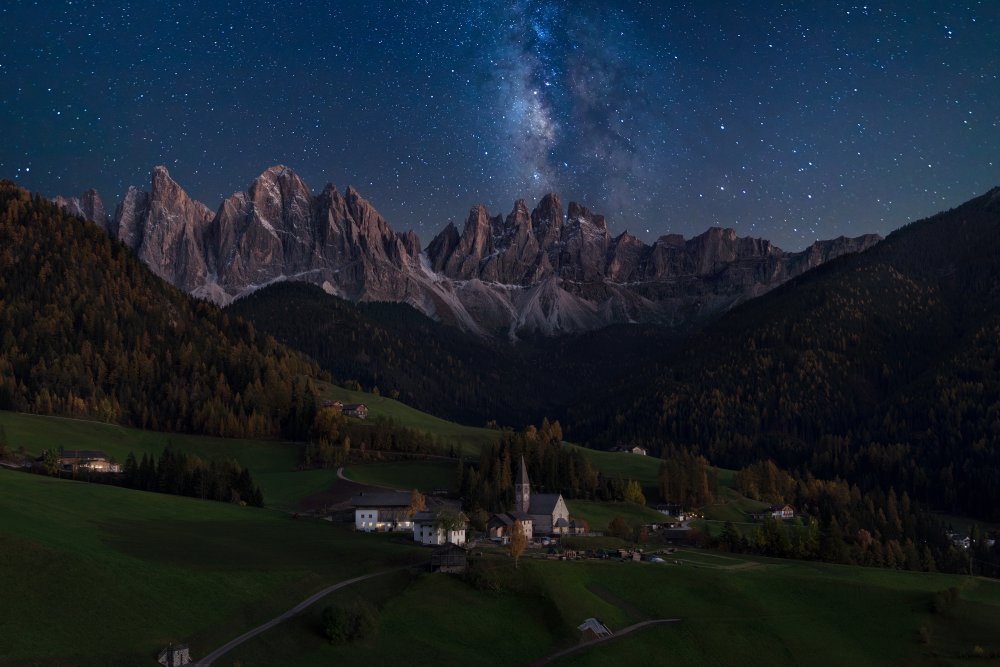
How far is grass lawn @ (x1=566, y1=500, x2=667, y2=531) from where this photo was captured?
143075 millimetres

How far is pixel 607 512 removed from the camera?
15112 centimetres

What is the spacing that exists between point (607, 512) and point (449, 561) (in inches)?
2603

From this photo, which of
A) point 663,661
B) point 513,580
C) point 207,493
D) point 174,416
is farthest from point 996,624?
point 174,416

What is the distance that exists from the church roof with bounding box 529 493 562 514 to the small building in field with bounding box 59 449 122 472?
214ft

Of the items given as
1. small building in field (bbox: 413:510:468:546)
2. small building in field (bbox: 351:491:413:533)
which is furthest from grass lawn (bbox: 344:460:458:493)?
small building in field (bbox: 413:510:468:546)

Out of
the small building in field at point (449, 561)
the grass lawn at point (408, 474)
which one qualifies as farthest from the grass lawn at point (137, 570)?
the grass lawn at point (408, 474)

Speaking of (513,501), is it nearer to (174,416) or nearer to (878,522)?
(878,522)

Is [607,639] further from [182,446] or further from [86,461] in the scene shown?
[182,446]

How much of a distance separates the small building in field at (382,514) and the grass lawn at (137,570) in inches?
472

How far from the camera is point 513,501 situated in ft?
458

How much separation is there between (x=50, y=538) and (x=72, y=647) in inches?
816

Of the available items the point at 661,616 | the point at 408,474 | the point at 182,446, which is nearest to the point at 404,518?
the point at 408,474

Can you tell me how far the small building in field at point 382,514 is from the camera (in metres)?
123

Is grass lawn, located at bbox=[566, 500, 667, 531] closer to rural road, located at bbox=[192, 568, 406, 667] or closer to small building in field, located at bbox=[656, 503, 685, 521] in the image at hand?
small building in field, located at bbox=[656, 503, 685, 521]
